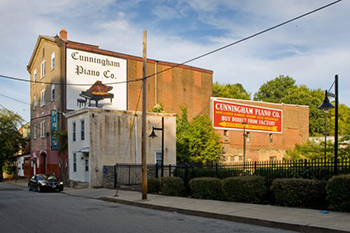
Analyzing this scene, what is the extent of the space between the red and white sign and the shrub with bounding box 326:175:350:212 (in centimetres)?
3236

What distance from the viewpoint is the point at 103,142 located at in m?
29.0

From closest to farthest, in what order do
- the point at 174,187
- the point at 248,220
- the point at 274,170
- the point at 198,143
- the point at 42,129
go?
the point at 248,220 < the point at 274,170 < the point at 174,187 < the point at 198,143 < the point at 42,129

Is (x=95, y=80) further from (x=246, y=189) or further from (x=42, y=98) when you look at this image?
(x=246, y=189)

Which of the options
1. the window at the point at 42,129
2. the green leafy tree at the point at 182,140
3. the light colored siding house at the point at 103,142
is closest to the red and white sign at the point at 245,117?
the green leafy tree at the point at 182,140

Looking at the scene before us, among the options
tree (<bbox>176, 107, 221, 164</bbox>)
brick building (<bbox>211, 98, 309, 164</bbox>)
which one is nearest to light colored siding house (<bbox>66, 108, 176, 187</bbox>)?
tree (<bbox>176, 107, 221, 164</bbox>)

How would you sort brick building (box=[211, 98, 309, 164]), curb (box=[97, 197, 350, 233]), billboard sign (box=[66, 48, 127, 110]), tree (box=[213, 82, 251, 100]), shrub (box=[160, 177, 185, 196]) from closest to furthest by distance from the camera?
curb (box=[97, 197, 350, 233]), shrub (box=[160, 177, 185, 196]), billboard sign (box=[66, 48, 127, 110]), brick building (box=[211, 98, 309, 164]), tree (box=[213, 82, 251, 100])

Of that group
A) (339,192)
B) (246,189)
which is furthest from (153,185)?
(339,192)

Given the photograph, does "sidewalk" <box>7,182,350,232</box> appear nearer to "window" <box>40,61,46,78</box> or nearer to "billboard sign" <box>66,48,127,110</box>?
"billboard sign" <box>66,48,127,110</box>

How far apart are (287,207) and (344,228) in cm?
417

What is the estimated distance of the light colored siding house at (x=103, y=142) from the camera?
2838 centimetres

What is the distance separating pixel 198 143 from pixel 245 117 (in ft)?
34.1

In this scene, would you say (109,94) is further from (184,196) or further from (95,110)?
(184,196)

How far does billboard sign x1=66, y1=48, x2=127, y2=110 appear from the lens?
37094 millimetres

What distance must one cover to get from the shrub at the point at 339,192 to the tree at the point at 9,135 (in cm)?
4592
